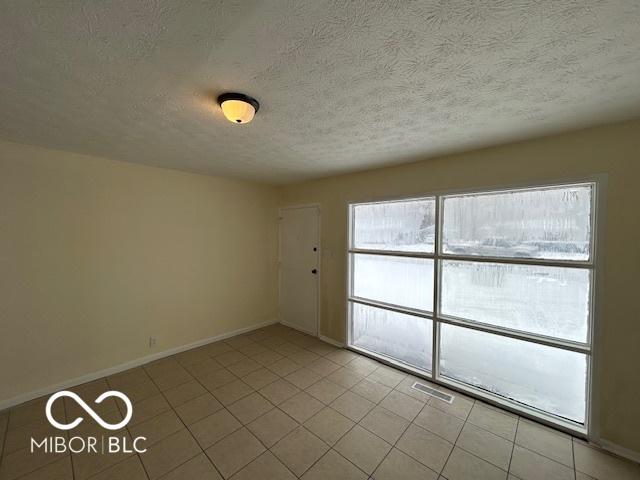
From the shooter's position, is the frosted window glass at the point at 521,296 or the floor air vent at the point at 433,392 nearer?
the frosted window glass at the point at 521,296

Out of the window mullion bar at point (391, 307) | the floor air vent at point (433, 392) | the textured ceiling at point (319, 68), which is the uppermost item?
the textured ceiling at point (319, 68)

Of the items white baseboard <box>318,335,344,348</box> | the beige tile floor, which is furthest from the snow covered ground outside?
white baseboard <box>318,335,344,348</box>

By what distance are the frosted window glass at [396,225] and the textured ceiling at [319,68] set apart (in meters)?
0.86

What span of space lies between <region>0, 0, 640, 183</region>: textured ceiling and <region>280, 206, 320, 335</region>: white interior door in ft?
5.99

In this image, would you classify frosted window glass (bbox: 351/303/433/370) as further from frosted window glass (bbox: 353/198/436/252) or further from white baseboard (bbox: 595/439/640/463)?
white baseboard (bbox: 595/439/640/463)

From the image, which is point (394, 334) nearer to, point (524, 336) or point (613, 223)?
point (524, 336)

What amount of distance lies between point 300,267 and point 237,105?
2838 millimetres

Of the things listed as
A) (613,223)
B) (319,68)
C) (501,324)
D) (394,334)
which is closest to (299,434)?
(394,334)

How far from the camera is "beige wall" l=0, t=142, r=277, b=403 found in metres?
2.23

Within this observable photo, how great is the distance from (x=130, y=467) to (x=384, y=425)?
1836 mm

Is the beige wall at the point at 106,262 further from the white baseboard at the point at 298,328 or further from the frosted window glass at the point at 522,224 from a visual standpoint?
the frosted window glass at the point at 522,224

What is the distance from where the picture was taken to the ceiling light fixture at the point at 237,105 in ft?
4.65

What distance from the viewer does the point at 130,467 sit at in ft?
5.34

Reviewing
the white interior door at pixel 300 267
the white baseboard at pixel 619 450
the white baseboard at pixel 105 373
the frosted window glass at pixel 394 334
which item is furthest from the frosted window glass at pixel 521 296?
the white baseboard at pixel 105 373
